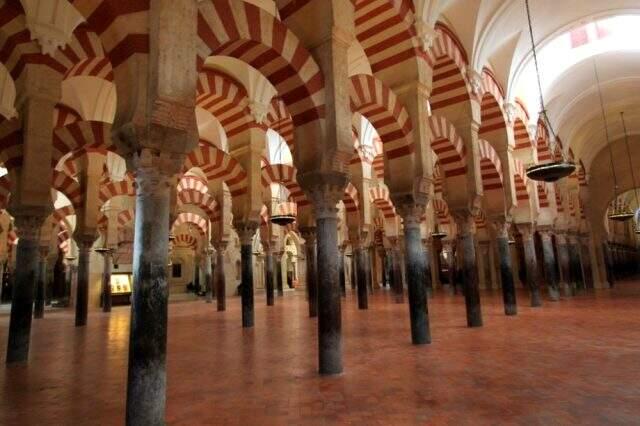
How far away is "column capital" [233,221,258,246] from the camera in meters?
8.16

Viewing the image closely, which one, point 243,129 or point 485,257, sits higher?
point 243,129

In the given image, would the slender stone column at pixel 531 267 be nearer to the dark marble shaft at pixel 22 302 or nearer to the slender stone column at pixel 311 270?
the slender stone column at pixel 311 270

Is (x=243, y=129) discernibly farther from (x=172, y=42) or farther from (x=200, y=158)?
(x=172, y=42)

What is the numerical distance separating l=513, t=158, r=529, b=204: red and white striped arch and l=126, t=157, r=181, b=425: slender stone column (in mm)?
8667

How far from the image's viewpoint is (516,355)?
439cm

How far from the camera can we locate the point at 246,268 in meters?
8.12

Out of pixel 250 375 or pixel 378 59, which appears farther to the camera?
pixel 378 59

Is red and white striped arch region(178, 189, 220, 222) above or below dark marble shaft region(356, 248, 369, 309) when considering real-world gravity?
above

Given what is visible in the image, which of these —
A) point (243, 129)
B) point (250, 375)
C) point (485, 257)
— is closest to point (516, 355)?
point (250, 375)

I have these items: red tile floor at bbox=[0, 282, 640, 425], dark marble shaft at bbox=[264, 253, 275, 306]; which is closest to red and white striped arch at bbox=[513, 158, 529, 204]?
red tile floor at bbox=[0, 282, 640, 425]

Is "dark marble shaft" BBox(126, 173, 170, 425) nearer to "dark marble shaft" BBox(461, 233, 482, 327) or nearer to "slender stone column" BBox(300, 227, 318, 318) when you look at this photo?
"dark marble shaft" BBox(461, 233, 482, 327)

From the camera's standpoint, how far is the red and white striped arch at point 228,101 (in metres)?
8.32

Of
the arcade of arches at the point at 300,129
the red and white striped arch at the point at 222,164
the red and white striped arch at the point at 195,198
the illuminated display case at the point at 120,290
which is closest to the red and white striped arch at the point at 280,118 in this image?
the arcade of arches at the point at 300,129

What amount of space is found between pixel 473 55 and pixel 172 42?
645cm
